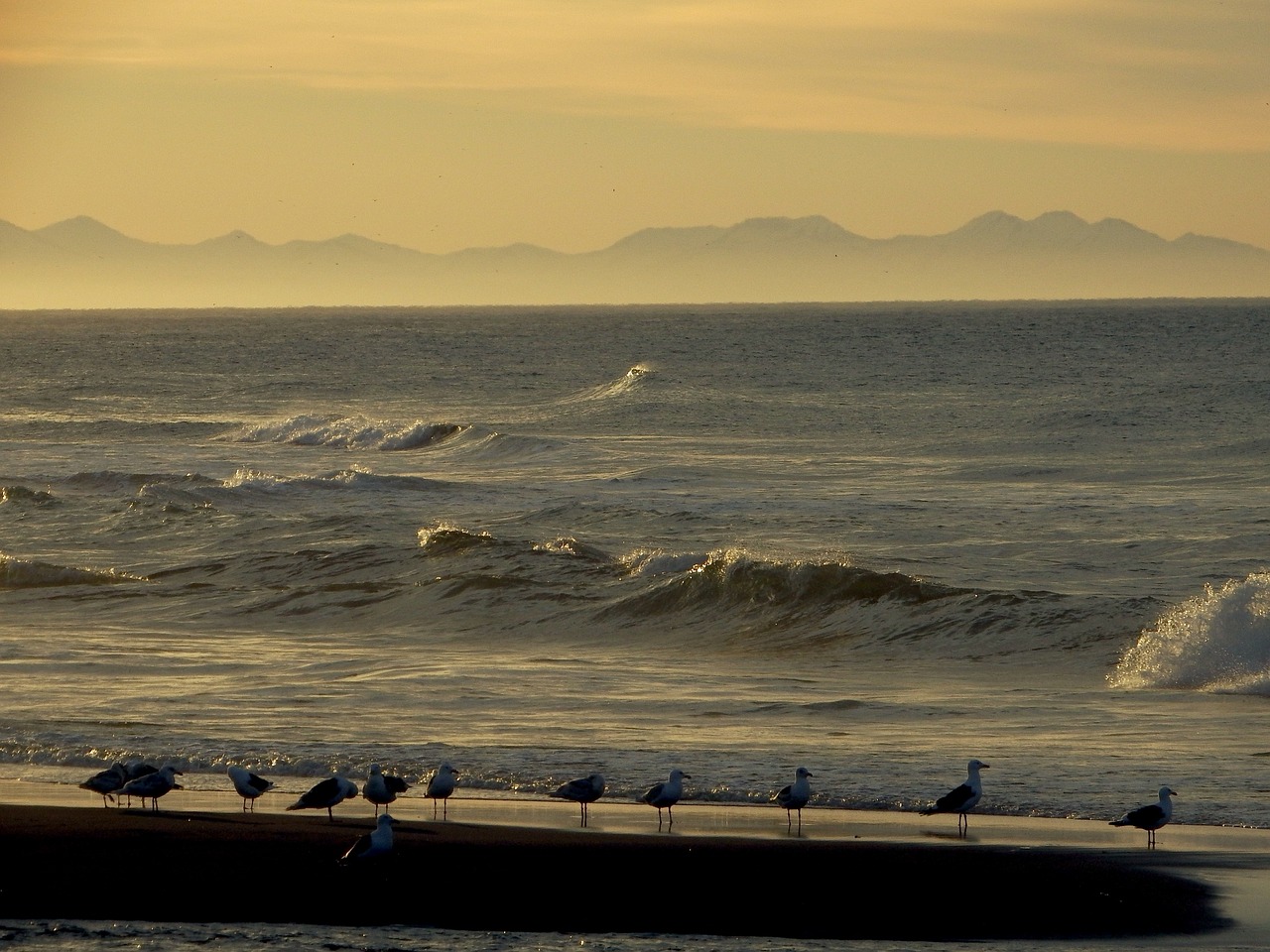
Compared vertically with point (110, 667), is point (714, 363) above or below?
above

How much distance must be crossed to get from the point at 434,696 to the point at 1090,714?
5.96m

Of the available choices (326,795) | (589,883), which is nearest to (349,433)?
(326,795)

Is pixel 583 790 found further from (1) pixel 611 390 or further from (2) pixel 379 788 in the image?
(1) pixel 611 390

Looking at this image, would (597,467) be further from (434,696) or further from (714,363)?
(714,363)

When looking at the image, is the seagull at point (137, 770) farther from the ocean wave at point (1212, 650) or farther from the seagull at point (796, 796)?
the ocean wave at point (1212, 650)

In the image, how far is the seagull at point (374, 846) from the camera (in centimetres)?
983

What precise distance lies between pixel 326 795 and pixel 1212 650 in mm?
9819

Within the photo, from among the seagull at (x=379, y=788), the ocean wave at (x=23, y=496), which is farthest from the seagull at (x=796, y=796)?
the ocean wave at (x=23, y=496)

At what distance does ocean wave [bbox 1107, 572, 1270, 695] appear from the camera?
16.7 meters

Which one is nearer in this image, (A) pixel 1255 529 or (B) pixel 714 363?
(A) pixel 1255 529

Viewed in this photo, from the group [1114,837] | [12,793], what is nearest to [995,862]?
[1114,837]

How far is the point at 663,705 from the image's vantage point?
51.3 feet

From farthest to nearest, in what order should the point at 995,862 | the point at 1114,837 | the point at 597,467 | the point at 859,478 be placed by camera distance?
the point at 597,467 < the point at 859,478 < the point at 1114,837 < the point at 995,862

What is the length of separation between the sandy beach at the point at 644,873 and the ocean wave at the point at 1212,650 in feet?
20.2
